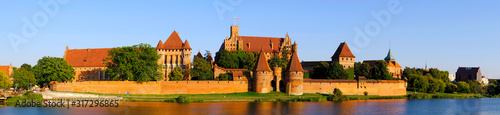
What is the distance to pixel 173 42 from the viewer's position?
83062 millimetres

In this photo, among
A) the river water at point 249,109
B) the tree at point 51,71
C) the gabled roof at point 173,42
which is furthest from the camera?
the gabled roof at point 173,42

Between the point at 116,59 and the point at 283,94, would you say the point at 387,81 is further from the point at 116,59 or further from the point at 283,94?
the point at 116,59

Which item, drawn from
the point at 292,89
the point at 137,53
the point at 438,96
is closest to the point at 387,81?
the point at 438,96

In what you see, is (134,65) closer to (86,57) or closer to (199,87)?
(199,87)

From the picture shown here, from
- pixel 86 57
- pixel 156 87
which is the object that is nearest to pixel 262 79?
pixel 156 87

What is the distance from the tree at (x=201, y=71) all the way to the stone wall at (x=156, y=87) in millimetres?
6015

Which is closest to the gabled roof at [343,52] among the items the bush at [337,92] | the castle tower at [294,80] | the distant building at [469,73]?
the bush at [337,92]

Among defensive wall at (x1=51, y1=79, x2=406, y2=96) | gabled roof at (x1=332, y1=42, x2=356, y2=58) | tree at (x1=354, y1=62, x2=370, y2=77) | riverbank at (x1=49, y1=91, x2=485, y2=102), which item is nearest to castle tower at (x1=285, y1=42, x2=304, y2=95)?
riverbank at (x1=49, y1=91, x2=485, y2=102)

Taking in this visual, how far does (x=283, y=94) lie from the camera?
6988 cm

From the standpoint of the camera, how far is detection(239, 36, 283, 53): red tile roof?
95062 mm

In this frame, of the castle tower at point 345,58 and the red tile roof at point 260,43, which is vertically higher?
the red tile roof at point 260,43

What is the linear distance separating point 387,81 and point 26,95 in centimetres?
4846

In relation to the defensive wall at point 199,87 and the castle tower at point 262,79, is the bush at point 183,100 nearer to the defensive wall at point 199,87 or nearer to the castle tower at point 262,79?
the defensive wall at point 199,87

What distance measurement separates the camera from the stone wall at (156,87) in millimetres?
65812
